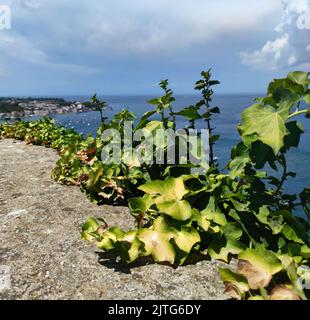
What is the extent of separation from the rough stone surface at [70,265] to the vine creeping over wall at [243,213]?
0.11 meters

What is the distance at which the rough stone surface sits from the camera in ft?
6.95

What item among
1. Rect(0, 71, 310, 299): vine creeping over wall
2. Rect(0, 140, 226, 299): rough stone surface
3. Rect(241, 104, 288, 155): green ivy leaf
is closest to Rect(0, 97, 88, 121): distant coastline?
Rect(0, 140, 226, 299): rough stone surface

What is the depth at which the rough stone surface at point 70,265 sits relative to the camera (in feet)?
6.95

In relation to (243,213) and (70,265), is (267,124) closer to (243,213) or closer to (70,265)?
(243,213)

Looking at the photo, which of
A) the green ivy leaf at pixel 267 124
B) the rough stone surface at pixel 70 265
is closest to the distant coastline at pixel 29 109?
the rough stone surface at pixel 70 265

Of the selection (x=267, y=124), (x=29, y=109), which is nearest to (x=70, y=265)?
(x=267, y=124)

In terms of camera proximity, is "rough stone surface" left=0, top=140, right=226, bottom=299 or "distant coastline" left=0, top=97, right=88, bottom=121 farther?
"distant coastline" left=0, top=97, right=88, bottom=121

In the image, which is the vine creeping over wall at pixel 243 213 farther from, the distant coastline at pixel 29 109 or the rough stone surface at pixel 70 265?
the distant coastline at pixel 29 109

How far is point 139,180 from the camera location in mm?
3455

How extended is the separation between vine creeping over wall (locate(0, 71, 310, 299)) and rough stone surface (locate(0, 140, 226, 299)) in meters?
0.11

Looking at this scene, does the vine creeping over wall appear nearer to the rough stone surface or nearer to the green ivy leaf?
the green ivy leaf

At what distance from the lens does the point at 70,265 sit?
239 centimetres
